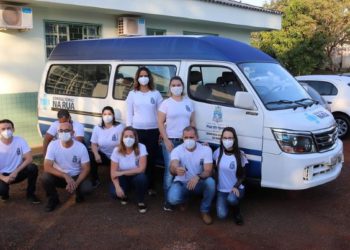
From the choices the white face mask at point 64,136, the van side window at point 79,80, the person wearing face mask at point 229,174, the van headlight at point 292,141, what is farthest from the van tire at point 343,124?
the white face mask at point 64,136

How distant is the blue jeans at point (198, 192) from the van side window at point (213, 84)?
1.12m

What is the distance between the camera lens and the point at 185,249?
14.1 feet

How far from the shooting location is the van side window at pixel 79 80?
6.73 meters

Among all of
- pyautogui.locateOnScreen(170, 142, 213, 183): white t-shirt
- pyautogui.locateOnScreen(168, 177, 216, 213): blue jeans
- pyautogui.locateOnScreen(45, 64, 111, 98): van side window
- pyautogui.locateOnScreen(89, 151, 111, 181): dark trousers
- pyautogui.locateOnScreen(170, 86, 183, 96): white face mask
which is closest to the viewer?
pyautogui.locateOnScreen(168, 177, 216, 213): blue jeans

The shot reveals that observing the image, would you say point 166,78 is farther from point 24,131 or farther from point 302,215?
point 24,131

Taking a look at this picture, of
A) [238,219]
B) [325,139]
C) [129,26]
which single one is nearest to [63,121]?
[238,219]

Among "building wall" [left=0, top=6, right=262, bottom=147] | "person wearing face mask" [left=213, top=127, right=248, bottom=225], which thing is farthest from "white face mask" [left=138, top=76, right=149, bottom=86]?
"building wall" [left=0, top=6, right=262, bottom=147]

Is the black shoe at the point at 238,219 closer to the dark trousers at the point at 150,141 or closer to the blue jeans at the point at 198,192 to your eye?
the blue jeans at the point at 198,192

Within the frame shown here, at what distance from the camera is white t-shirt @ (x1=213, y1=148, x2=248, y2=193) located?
5020 millimetres

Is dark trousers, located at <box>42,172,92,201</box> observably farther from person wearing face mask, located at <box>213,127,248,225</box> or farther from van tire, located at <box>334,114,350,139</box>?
van tire, located at <box>334,114,350,139</box>

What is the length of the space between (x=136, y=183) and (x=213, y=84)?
1.68m

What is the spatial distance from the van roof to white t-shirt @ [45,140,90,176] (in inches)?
68.7

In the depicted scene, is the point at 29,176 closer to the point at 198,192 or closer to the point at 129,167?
the point at 129,167

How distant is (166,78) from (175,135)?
1.05 m
